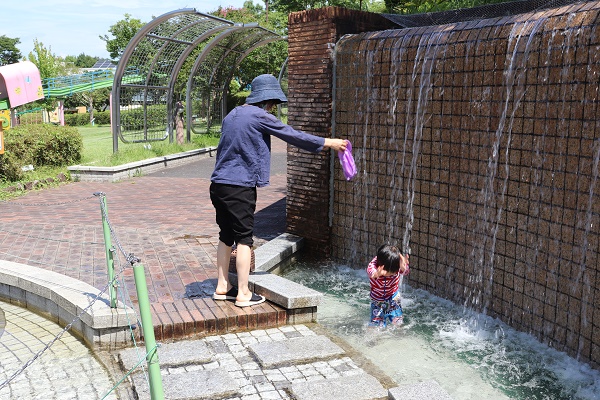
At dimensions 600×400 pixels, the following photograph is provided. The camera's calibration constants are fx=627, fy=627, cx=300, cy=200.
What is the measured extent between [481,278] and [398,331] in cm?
99

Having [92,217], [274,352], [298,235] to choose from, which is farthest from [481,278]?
[92,217]

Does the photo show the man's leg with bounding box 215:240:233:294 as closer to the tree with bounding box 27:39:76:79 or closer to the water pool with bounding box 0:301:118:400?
the water pool with bounding box 0:301:118:400

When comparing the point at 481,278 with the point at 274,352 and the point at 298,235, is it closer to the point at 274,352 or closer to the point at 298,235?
the point at 274,352

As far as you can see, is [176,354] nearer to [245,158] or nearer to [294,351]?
[294,351]

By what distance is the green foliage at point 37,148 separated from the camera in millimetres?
12500

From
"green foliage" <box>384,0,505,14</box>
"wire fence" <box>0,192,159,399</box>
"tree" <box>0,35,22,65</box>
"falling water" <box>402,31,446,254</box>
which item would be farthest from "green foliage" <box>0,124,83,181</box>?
"tree" <box>0,35,22,65</box>

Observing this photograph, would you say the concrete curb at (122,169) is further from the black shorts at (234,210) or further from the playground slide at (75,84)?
the playground slide at (75,84)

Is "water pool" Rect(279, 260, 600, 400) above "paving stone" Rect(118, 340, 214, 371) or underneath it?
underneath

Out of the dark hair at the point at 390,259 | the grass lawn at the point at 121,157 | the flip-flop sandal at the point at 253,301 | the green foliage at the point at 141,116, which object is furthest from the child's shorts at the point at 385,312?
the green foliage at the point at 141,116

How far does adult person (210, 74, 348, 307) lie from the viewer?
516 cm

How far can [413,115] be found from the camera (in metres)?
6.42

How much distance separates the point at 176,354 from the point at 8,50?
102 m

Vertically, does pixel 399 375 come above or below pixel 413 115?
below

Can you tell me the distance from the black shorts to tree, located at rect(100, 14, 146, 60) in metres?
36.1
